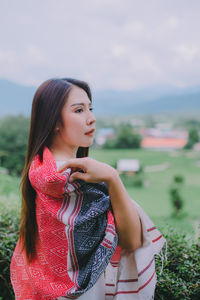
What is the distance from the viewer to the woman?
0.78m

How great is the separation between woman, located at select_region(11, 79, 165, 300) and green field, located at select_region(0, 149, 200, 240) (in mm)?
2485

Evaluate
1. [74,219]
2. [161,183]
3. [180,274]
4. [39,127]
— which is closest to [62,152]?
[39,127]

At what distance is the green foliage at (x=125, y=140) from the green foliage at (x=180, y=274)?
3.52 metres

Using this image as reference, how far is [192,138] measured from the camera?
4988 mm

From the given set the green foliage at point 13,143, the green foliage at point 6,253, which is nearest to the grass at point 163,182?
the green foliage at point 13,143

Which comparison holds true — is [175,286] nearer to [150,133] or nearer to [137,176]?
[137,176]

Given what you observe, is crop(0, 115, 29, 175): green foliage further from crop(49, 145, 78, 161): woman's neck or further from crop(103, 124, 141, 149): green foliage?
crop(49, 145, 78, 161): woman's neck

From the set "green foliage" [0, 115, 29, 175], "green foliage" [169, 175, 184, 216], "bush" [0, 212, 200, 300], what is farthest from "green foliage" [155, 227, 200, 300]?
"green foliage" [0, 115, 29, 175]

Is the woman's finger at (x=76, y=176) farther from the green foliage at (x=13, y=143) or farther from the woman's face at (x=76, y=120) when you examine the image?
the green foliage at (x=13, y=143)

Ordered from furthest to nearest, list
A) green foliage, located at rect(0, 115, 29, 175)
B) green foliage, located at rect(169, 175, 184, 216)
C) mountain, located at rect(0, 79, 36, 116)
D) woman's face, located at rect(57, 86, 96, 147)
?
mountain, located at rect(0, 79, 36, 116) → green foliage, located at rect(0, 115, 29, 175) → green foliage, located at rect(169, 175, 184, 216) → woman's face, located at rect(57, 86, 96, 147)

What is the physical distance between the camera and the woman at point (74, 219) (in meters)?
0.78

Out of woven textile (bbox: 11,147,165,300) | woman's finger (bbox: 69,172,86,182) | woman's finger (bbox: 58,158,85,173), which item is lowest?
woven textile (bbox: 11,147,165,300)

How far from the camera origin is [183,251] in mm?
1304

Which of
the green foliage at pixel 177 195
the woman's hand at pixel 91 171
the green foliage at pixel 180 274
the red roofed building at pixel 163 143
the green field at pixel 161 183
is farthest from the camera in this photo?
the red roofed building at pixel 163 143
